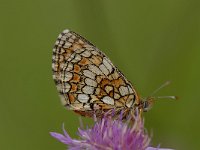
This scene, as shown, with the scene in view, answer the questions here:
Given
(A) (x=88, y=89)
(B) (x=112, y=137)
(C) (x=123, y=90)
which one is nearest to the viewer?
(B) (x=112, y=137)

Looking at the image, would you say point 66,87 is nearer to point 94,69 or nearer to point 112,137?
point 94,69

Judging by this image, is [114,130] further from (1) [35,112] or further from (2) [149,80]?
(1) [35,112]

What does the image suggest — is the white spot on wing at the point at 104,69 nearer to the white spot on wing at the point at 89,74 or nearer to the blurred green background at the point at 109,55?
the white spot on wing at the point at 89,74

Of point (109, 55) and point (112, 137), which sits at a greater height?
point (109, 55)

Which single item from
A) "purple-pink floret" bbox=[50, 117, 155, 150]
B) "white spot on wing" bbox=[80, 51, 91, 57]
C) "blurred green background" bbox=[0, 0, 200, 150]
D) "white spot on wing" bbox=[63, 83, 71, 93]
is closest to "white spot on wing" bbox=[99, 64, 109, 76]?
"white spot on wing" bbox=[80, 51, 91, 57]

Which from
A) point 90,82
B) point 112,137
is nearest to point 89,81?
point 90,82

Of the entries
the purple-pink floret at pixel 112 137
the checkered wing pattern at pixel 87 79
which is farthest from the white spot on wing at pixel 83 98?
the purple-pink floret at pixel 112 137

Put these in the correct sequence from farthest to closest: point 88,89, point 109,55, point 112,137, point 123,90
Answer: point 109,55 < point 88,89 < point 123,90 < point 112,137
